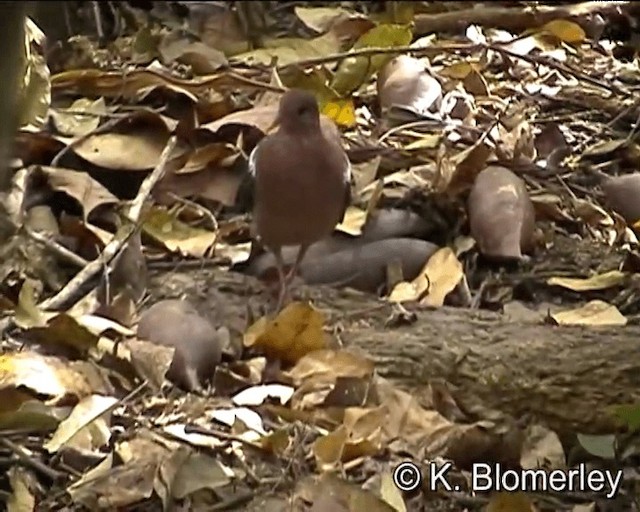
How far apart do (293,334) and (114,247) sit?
0.37 m

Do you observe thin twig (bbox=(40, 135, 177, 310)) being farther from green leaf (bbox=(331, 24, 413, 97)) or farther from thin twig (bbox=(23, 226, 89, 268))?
green leaf (bbox=(331, 24, 413, 97))

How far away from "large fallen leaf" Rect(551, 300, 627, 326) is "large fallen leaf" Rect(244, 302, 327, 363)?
0.32 metres

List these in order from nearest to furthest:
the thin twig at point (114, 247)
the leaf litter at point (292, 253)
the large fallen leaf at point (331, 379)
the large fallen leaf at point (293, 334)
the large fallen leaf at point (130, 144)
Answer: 1. the leaf litter at point (292, 253)
2. the large fallen leaf at point (331, 379)
3. the large fallen leaf at point (293, 334)
4. the thin twig at point (114, 247)
5. the large fallen leaf at point (130, 144)

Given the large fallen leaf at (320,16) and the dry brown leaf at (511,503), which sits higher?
the dry brown leaf at (511,503)

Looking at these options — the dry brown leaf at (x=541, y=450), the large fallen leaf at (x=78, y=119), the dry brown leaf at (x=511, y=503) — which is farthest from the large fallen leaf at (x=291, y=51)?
the dry brown leaf at (x=511, y=503)

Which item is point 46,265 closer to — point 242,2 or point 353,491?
point 353,491

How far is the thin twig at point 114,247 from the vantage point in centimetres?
192

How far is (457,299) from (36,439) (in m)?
0.66

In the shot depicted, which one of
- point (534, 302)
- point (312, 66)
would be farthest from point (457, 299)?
point (312, 66)

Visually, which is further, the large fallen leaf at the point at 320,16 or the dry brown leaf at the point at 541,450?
the large fallen leaf at the point at 320,16

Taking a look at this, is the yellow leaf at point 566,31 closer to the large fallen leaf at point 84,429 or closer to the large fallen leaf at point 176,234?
the large fallen leaf at point 176,234

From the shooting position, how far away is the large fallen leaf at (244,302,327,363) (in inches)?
69.5

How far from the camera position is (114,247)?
6.63ft

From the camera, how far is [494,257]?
2084 millimetres
